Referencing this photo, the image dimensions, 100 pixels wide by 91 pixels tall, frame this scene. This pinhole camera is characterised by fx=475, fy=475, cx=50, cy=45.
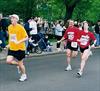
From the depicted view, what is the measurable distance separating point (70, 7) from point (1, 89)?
31.2 m

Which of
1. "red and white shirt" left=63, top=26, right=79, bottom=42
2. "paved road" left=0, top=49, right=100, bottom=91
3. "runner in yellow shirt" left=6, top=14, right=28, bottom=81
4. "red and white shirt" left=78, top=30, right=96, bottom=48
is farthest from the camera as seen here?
"red and white shirt" left=63, top=26, right=79, bottom=42

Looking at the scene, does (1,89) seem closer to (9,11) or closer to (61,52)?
(61,52)

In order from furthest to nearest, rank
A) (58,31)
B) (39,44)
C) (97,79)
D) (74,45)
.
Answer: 1. (58,31)
2. (39,44)
3. (74,45)
4. (97,79)

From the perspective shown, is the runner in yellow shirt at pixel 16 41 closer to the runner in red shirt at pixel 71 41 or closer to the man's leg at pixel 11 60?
the man's leg at pixel 11 60

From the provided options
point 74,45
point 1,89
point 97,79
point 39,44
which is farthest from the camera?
point 39,44

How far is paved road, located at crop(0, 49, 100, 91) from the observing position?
11.8 meters

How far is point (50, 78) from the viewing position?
1369 cm

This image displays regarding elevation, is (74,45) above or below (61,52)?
above

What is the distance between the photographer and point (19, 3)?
4212cm

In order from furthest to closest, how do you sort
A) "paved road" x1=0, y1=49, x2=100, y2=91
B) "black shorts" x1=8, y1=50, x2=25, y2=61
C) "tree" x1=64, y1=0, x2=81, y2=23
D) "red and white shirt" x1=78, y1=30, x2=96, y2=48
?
1. "tree" x1=64, y1=0, x2=81, y2=23
2. "red and white shirt" x1=78, y1=30, x2=96, y2=48
3. "black shorts" x1=8, y1=50, x2=25, y2=61
4. "paved road" x1=0, y1=49, x2=100, y2=91

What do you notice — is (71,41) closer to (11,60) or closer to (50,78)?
(50,78)

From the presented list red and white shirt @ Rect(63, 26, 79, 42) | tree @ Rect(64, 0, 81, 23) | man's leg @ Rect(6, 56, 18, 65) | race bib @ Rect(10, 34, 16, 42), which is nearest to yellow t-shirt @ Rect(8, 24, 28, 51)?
race bib @ Rect(10, 34, 16, 42)

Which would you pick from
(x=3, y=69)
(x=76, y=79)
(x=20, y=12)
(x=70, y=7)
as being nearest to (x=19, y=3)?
(x=20, y=12)

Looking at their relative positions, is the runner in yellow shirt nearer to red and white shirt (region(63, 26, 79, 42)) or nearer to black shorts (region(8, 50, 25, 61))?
black shorts (region(8, 50, 25, 61))
